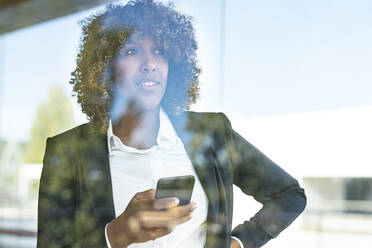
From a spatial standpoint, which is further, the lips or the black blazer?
the lips

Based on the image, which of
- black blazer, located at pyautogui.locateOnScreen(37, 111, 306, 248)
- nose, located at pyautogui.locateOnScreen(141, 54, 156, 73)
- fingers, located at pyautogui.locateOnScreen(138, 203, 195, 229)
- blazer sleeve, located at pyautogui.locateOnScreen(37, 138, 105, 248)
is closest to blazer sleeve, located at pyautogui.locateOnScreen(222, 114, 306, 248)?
black blazer, located at pyautogui.locateOnScreen(37, 111, 306, 248)

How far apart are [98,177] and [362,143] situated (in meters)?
0.60

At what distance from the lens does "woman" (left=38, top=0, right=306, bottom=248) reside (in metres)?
1.10

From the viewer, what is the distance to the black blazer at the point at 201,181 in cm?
105

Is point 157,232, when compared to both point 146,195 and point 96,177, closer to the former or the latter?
point 146,195

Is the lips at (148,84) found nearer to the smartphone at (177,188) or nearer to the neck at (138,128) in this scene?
the neck at (138,128)

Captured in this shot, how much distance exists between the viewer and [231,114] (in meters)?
1.10

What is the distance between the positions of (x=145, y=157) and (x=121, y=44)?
0.91 ft

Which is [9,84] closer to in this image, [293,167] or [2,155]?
Result: [2,155]

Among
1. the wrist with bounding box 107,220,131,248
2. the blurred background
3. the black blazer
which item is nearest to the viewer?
the blurred background

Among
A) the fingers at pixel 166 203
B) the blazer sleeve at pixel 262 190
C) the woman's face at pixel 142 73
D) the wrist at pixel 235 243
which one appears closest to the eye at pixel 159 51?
the woman's face at pixel 142 73

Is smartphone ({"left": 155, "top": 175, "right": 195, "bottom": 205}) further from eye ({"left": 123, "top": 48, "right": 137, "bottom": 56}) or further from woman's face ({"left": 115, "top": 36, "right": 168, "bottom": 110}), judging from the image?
eye ({"left": 123, "top": 48, "right": 137, "bottom": 56})

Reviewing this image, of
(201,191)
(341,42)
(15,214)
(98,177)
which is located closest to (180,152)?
(201,191)

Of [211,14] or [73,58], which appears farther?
[73,58]
